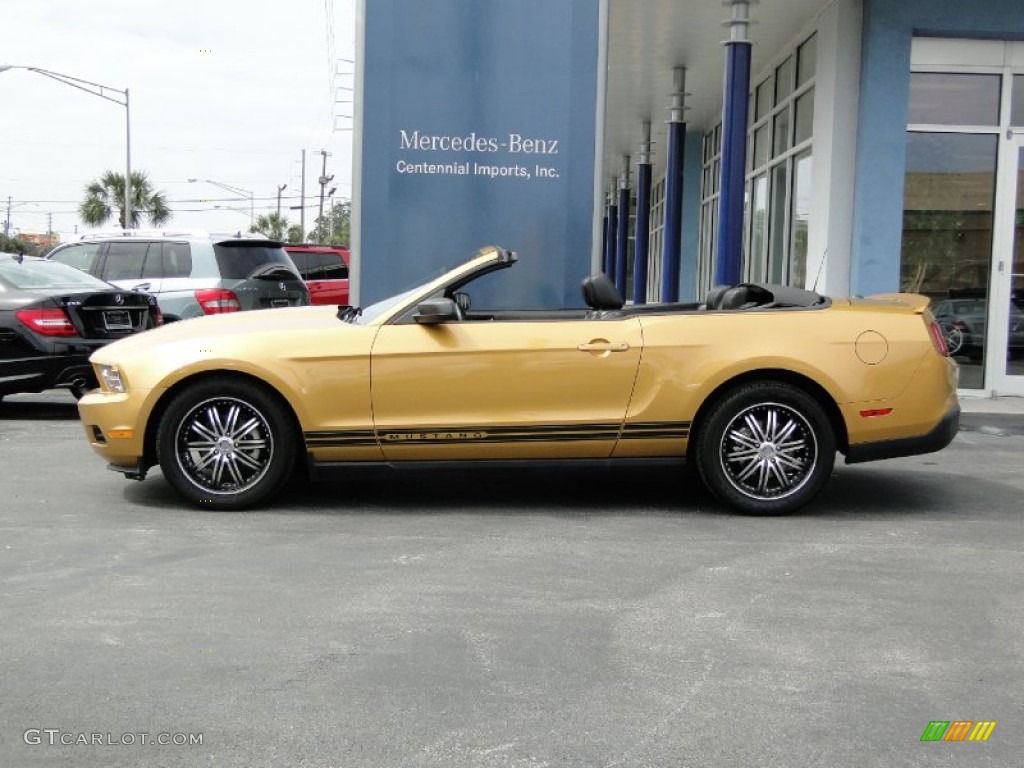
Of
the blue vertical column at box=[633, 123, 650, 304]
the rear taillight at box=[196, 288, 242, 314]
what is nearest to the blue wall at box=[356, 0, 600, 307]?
the rear taillight at box=[196, 288, 242, 314]

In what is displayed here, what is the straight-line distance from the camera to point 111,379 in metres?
6.39

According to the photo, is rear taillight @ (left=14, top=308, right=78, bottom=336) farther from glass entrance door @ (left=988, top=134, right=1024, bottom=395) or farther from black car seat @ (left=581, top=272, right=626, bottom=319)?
glass entrance door @ (left=988, top=134, right=1024, bottom=395)

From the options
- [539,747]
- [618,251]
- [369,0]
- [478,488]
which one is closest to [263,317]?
[478,488]

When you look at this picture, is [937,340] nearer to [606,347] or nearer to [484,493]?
[606,347]

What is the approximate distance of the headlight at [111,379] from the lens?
250 inches

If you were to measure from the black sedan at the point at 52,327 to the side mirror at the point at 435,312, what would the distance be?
16.5 ft

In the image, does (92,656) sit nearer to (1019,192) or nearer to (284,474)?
(284,474)

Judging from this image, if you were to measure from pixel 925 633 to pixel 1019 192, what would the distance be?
9520 mm

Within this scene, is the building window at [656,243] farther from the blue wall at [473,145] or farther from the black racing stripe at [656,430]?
the black racing stripe at [656,430]

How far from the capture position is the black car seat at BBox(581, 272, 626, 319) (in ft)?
21.6

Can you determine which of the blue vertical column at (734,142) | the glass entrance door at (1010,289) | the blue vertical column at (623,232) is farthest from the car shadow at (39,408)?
the blue vertical column at (623,232)

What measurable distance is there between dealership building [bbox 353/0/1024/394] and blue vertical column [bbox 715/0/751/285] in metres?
0.02

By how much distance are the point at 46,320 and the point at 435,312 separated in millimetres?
5321

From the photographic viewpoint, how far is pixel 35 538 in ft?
18.7
